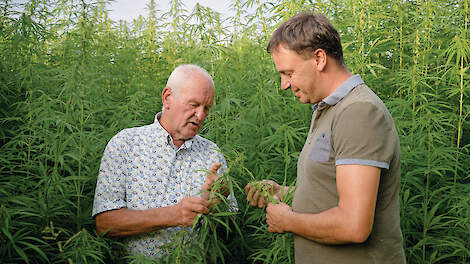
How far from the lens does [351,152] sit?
1474 mm

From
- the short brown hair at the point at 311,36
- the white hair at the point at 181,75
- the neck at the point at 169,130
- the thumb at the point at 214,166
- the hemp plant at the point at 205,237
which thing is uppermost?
the short brown hair at the point at 311,36

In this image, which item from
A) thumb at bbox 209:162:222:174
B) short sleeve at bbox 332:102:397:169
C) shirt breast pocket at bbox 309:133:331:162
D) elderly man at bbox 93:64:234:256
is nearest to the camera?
short sleeve at bbox 332:102:397:169

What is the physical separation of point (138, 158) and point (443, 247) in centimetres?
210

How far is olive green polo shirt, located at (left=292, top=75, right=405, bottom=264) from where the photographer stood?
1.49m

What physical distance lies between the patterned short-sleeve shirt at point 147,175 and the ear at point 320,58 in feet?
2.79

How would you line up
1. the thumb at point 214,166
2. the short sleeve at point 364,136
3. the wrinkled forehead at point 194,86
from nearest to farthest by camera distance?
1. the short sleeve at point 364,136
2. the thumb at point 214,166
3. the wrinkled forehead at point 194,86

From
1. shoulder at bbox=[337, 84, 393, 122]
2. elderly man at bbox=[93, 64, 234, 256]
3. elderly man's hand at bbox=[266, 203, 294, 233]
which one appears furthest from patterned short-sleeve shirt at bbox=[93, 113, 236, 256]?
shoulder at bbox=[337, 84, 393, 122]

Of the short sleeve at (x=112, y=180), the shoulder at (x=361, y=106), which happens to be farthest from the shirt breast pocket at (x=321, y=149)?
the short sleeve at (x=112, y=180)

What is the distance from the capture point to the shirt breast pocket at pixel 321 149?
1615 mm

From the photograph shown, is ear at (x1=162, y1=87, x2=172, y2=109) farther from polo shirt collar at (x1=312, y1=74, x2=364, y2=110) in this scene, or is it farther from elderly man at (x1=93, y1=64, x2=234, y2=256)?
polo shirt collar at (x1=312, y1=74, x2=364, y2=110)

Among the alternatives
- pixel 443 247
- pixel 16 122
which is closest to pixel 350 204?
pixel 443 247

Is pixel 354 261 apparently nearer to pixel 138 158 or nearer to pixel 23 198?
pixel 138 158

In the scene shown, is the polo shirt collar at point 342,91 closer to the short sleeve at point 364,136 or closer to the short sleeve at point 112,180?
the short sleeve at point 364,136

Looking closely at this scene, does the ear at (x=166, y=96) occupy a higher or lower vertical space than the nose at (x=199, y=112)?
higher
